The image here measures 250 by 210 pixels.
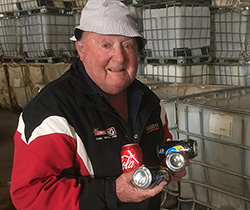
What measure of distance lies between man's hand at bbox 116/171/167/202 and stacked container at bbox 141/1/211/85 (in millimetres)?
3444

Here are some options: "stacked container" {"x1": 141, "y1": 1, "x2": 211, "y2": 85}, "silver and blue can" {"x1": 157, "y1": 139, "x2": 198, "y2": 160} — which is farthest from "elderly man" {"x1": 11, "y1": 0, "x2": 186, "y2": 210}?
"stacked container" {"x1": 141, "y1": 1, "x2": 211, "y2": 85}

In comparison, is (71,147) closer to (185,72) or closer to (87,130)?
(87,130)

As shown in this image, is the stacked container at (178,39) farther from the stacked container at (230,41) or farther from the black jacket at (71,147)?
the black jacket at (71,147)

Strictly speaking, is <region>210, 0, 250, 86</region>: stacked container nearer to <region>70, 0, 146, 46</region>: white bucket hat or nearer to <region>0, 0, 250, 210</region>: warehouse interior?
<region>0, 0, 250, 210</region>: warehouse interior

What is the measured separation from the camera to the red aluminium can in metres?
1.33

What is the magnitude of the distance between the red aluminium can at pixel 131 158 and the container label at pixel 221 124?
95 centimetres

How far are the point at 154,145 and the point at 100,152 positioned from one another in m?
0.36

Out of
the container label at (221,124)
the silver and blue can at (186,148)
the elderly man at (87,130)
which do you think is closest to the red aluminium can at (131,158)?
the elderly man at (87,130)

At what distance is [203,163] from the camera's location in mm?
2322

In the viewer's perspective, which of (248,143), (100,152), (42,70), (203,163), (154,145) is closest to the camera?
(100,152)

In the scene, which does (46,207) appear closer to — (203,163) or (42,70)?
(203,163)

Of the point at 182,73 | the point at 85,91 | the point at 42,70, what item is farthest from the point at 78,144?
the point at 42,70

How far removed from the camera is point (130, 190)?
4.01ft

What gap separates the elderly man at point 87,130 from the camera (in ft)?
4.15
